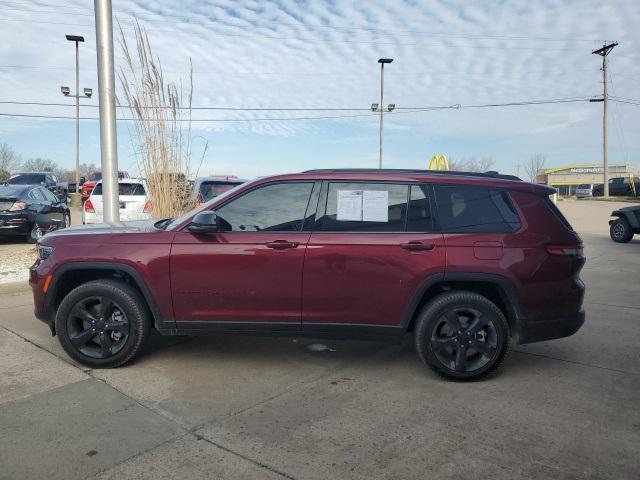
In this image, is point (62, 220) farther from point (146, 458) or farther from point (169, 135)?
point (146, 458)

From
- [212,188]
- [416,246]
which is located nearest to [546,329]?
[416,246]

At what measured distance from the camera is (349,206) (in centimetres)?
411

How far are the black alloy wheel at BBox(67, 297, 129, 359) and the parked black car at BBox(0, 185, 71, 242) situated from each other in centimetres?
659

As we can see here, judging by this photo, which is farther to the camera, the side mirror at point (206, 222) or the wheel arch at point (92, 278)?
the wheel arch at point (92, 278)

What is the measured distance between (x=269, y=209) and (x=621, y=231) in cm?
1299

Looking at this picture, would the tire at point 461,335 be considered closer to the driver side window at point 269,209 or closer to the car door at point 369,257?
the car door at point 369,257

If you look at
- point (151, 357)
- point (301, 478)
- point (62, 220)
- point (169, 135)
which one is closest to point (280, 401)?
point (301, 478)

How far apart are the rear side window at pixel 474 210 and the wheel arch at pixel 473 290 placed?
37 centimetres

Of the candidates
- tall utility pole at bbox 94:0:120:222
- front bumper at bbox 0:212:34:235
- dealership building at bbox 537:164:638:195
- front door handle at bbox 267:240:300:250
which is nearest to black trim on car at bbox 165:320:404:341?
front door handle at bbox 267:240:300:250

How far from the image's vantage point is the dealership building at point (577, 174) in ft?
260

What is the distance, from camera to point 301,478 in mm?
2732

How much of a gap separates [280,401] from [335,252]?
1173mm

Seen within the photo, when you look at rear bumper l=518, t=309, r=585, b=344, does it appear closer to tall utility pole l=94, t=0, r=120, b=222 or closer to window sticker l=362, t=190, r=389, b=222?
window sticker l=362, t=190, r=389, b=222

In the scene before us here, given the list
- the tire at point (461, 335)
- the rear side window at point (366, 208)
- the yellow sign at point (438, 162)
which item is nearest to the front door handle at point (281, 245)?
the rear side window at point (366, 208)
